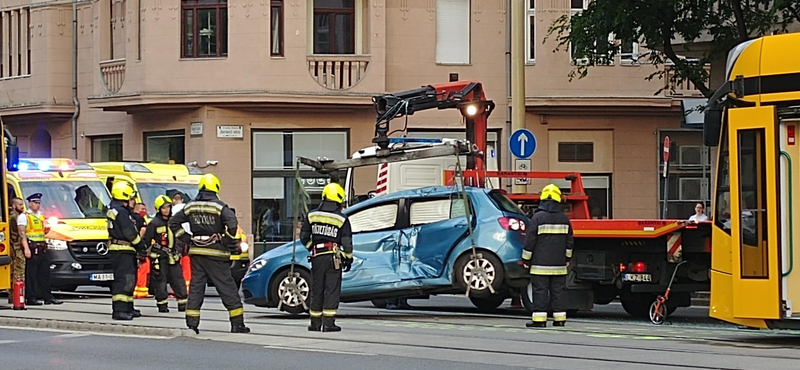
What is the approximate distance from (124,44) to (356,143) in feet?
19.8

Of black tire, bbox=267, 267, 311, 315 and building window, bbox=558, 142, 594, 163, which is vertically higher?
building window, bbox=558, 142, 594, 163

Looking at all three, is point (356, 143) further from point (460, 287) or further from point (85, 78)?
point (460, 287)

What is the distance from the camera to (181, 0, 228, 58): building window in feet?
103

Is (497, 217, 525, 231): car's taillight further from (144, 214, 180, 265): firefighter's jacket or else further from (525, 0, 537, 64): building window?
(525, 0, 537, 64): building window

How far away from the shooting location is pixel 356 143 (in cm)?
3200

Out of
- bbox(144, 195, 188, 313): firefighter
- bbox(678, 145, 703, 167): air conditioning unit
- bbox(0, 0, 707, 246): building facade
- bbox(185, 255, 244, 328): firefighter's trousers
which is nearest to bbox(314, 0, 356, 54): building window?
bbox(0, 0, 707, 246): building facade

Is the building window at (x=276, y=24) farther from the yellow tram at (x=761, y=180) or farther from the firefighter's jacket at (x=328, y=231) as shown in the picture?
the yellow tram at (x=761, y=180)

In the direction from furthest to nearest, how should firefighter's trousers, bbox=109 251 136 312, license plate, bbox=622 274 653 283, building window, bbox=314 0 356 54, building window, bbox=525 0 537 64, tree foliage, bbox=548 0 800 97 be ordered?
1. building window, bbox=525 0 537 64
2. building window, bbox=314 0 356 54
3. tree foliage, bbox=548 0 800 97
4. firefighter's trousers, bbox=109 251 136 312
5. license plate, bbox=622 274 653 283

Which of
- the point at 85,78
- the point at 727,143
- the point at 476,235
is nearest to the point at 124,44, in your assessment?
the point at 85,78

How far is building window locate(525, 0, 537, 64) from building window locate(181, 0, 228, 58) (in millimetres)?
6911

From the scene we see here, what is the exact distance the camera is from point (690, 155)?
3275cm

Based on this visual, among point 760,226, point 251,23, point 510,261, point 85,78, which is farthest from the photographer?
point 85,78

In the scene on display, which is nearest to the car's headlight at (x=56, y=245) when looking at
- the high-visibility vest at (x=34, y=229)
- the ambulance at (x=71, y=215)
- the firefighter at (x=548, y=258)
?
the ambulance at (x=71, y=215)

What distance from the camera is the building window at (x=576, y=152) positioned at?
32.4m
